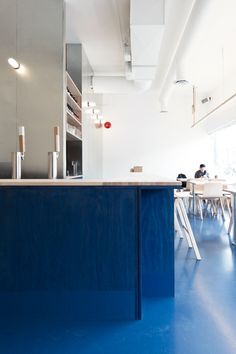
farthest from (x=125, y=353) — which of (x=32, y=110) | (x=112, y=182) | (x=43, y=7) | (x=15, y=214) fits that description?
(x=43, y=7)

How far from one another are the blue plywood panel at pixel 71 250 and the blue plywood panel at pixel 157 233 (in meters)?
0.32

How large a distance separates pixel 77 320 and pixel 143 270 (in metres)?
0.69

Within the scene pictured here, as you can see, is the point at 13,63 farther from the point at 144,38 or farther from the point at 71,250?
the point at 71,250

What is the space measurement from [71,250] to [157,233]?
0.77 meters

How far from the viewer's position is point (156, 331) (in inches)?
78.5

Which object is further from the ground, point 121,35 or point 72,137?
point 121,35

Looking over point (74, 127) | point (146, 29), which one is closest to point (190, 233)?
point (74, 127)

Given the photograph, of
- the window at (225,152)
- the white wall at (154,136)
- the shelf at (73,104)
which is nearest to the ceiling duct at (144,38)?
the shelf at (73,104)

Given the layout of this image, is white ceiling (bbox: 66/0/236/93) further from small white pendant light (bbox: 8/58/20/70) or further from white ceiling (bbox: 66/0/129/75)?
small white pendant light (bbox: 8/58/20/70)

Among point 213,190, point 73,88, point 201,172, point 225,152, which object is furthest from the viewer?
point 225,152

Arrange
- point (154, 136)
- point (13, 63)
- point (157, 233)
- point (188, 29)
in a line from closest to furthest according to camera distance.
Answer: point (157, 233)
point (13, 63)
point (188, 29)
point (154, 136)

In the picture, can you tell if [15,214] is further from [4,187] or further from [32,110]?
[32,110]

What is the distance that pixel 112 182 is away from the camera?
2078 millimetres

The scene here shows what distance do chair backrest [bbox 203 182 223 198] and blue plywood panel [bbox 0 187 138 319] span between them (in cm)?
396
